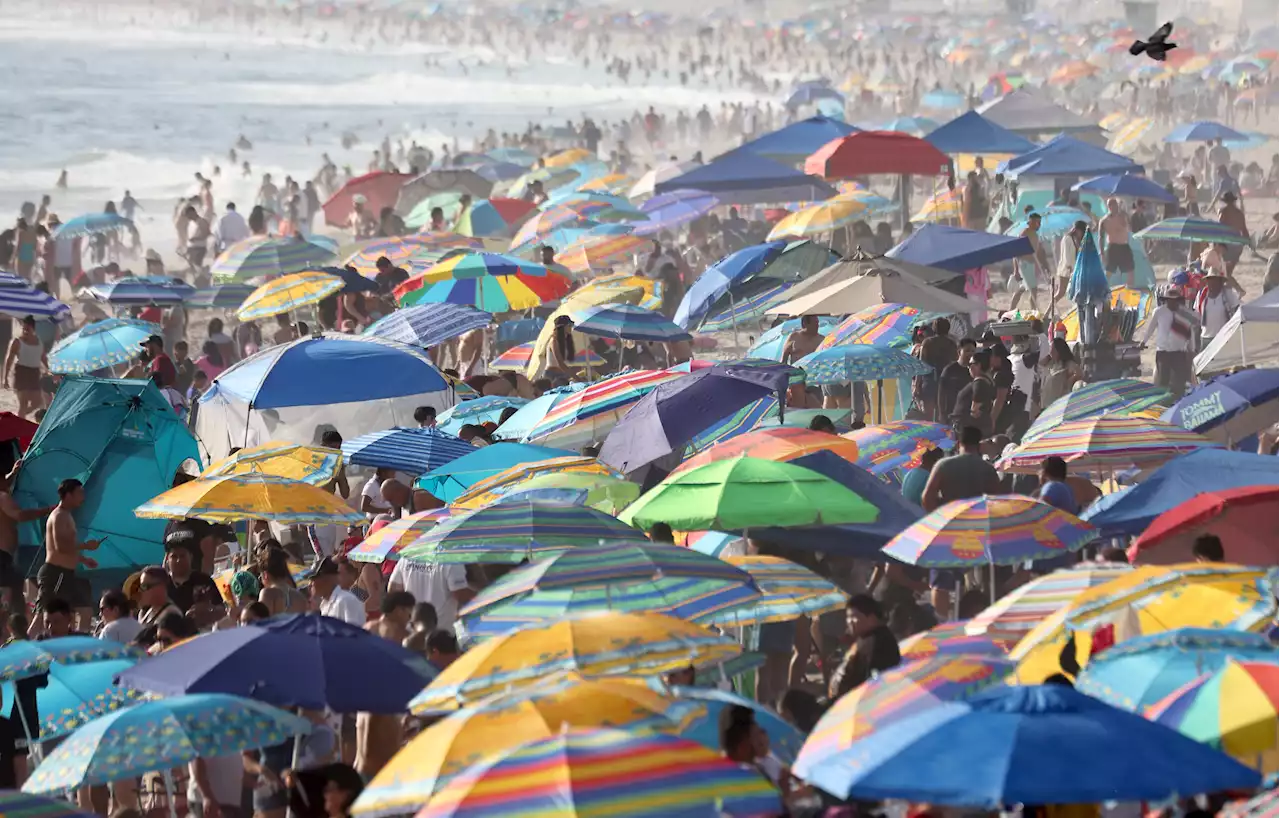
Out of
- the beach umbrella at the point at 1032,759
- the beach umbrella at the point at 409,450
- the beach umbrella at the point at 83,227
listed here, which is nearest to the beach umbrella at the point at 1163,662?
the beach umbrella at the point at 1032,759

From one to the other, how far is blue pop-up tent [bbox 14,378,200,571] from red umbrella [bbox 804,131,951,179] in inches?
471

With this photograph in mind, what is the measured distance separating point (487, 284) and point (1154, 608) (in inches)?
476

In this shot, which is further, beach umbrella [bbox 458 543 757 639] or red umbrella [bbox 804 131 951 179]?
red umbrella [bbox 804 131 951 179]

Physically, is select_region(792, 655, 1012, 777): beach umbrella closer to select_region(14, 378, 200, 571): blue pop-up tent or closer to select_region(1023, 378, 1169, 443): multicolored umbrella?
select_region(1023, 378, 1169, 443): multicolored umbrella

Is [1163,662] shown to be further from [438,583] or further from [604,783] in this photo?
[438,583]

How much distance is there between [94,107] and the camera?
80.6 metres

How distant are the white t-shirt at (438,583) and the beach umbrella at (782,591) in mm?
1915

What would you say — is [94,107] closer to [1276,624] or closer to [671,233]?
[671,233]

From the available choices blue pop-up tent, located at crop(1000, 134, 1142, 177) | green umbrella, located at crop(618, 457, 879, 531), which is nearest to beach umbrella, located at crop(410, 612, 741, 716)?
green umbrella, located at crop(618, 457, 879, 531)

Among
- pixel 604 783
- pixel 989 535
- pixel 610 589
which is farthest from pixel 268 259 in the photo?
pixel 604 783

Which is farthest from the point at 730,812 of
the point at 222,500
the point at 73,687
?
the point at 222,500

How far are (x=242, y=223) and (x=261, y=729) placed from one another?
24840 millimetres

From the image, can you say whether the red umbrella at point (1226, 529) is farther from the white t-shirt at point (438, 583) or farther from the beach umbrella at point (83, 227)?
the beach umbrella at point (83, 227)

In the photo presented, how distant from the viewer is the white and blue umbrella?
15.8 meters
